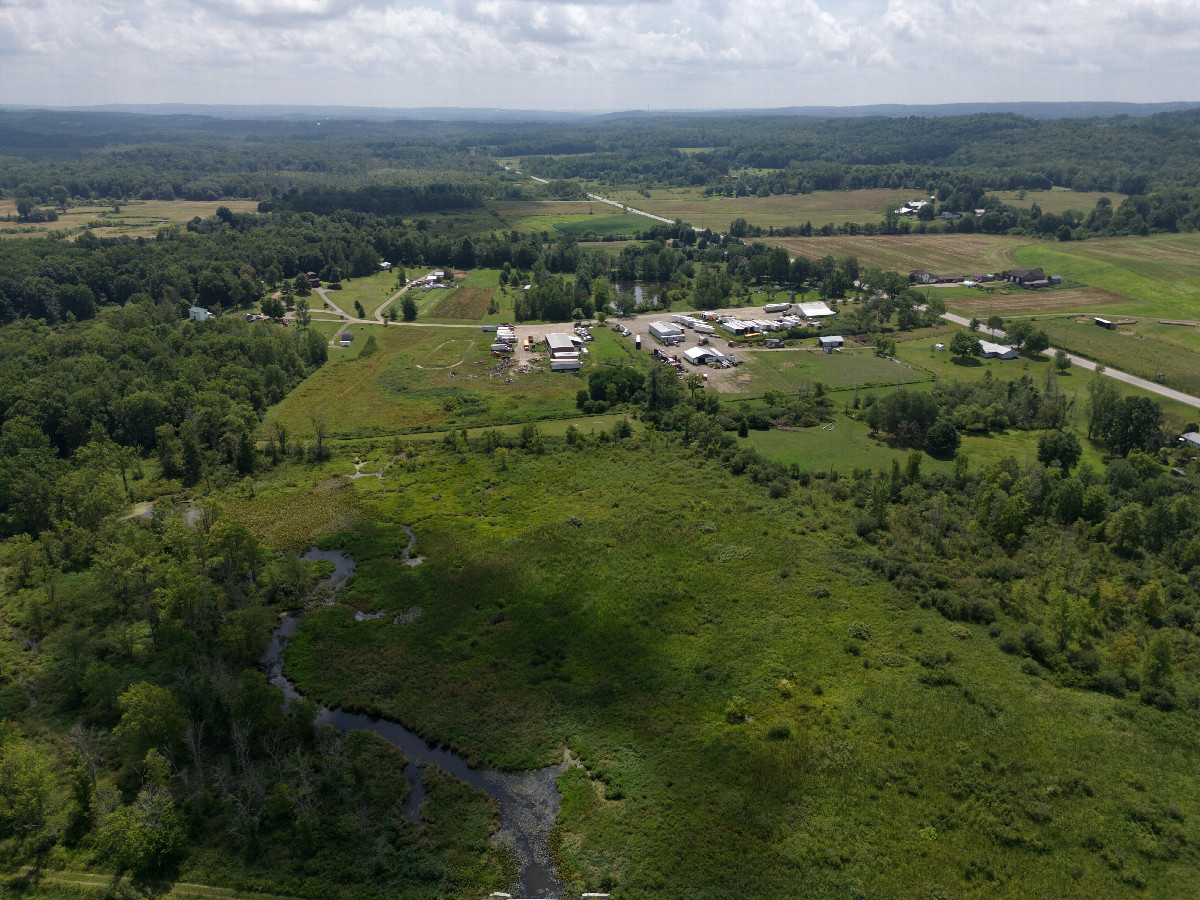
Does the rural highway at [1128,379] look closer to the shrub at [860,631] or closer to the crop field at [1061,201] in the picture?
the shrub at [860,631]

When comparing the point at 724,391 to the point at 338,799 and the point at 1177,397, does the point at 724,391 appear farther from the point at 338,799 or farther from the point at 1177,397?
the point at 338,799

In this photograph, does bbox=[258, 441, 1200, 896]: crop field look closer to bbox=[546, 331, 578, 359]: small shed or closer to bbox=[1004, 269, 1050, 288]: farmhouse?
bbox=[546, 331, 578, 359]: small shed

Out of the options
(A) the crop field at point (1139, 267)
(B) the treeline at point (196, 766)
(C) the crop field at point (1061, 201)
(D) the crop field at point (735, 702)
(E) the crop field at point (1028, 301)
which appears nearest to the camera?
(B) the treeline at point (196, 766)

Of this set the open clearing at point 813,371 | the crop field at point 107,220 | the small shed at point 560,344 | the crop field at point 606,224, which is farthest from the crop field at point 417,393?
the crop field at point 107,220

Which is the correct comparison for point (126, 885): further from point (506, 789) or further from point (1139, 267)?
point (1139, 267)

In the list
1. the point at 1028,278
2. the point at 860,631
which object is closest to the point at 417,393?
the point at 860,631
